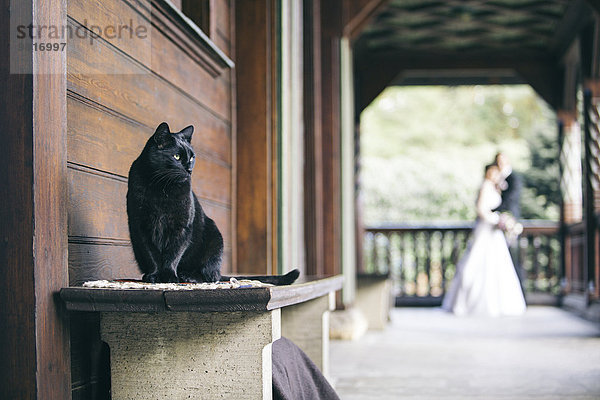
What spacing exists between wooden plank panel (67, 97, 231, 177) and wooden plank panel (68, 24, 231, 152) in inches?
1.1

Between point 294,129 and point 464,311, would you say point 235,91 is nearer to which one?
point 294,129

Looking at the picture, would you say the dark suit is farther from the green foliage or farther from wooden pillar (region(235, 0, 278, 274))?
the green foliage

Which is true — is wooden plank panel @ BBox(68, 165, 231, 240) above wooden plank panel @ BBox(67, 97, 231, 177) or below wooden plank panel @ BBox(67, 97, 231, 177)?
below

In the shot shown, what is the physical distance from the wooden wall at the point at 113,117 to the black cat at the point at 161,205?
0.18m

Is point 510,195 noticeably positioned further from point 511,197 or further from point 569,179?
point 569,179

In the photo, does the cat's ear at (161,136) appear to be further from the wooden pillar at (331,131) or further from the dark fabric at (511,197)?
the dark fabric at (511,197)

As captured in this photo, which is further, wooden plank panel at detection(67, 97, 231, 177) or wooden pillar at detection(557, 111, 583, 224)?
wooden pillar at detection(557, 111, 583, 224)

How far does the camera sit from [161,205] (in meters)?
1.41

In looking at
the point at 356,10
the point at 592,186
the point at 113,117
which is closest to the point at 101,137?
the point at 113,117

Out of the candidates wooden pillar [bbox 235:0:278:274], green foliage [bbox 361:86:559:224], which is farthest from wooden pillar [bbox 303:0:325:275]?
green foliage [bbox 361:86:559:224]

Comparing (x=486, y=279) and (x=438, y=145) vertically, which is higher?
(x=438, y=145)

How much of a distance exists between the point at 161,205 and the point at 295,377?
742mm

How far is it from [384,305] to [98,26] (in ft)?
15.2

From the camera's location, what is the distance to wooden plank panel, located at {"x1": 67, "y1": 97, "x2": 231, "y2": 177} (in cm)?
154
